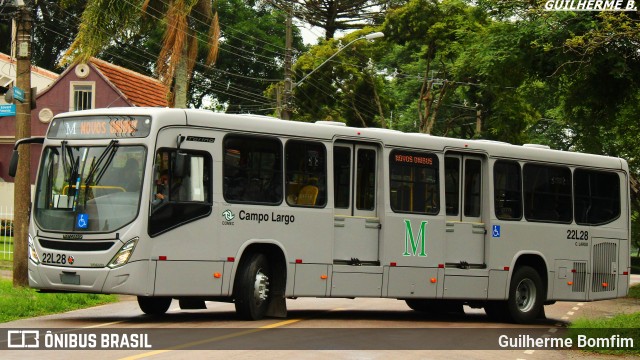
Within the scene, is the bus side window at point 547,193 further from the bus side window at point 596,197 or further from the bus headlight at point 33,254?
the bus headlight at point 33,254

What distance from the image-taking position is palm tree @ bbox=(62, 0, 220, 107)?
103ft

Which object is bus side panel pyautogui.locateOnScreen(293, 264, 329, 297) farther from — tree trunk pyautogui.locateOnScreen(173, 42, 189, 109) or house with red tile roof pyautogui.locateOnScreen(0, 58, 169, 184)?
house with red tile roof pyautogui.locateOnScreen(0, 58, 169, 184)

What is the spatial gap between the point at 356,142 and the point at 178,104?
14541mm

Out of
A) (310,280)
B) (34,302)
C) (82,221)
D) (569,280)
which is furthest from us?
(569,280)

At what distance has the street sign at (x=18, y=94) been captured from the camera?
21.0m

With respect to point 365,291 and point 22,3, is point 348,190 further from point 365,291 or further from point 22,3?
point 22,3

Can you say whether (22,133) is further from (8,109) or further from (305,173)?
(305,173)

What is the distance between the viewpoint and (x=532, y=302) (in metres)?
21.5

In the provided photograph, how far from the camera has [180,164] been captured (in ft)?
54.6

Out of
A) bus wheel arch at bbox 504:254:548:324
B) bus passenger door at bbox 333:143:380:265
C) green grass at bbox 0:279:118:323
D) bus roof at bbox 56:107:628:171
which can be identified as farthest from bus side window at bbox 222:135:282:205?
bus wheel arch at bbox 504:254:548:324

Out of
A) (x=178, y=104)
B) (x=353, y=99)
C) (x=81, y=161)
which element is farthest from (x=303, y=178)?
(x=353, y=99)

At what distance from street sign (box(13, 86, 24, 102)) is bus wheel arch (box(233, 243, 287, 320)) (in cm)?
633

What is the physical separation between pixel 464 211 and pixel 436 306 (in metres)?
2.54

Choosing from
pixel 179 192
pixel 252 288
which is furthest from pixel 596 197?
pixel 179 192
